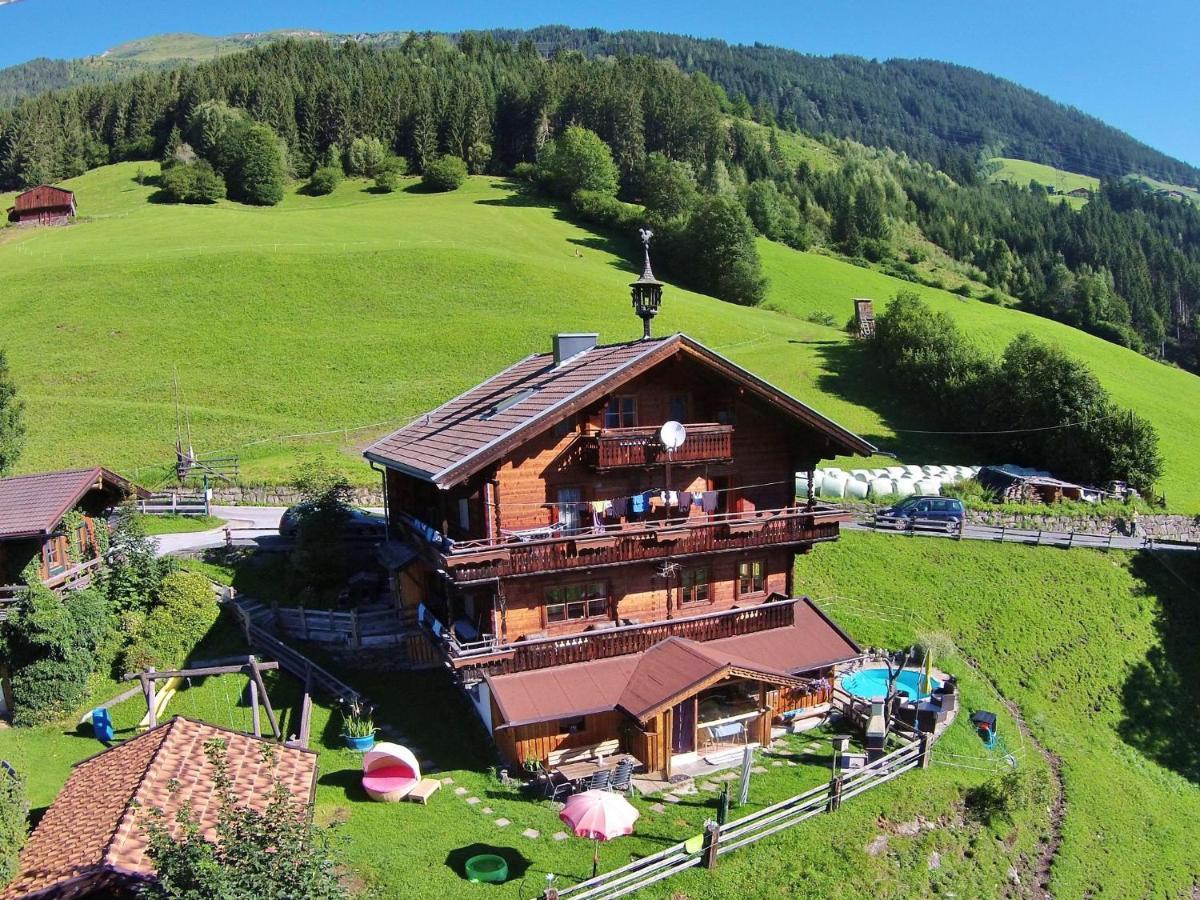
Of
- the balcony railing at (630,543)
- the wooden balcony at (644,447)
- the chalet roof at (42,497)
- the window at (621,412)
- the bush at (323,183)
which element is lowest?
the balcony railing at (630,543)

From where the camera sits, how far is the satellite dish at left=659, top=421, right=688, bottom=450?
73.8 feet

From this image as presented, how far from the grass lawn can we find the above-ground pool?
1091 inches

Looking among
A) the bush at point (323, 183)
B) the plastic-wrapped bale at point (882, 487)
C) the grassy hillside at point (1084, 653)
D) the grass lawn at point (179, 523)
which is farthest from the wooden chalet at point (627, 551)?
the bush at point (323, 183)

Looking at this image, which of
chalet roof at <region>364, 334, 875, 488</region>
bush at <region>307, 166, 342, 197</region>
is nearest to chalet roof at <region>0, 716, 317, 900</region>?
chalet roof at <region>364, 334, 875, 488</region>

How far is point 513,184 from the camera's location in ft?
429

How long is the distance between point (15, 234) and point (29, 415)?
55.0 m

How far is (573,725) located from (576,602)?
3.46 meters

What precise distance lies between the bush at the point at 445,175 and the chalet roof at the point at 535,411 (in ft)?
352

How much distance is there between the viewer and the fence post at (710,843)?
17.2 meters

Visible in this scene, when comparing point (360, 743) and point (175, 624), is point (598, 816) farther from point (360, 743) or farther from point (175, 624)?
point (175, 624)

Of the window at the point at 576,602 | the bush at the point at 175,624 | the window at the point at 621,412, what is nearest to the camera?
the window at the point at 576,602

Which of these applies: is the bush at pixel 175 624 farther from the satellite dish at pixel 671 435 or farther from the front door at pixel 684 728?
the satellite dish at pixel 671 435

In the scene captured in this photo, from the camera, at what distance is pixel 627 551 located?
22906 millimetres

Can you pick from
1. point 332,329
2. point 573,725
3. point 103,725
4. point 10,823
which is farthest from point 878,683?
point 332,329
